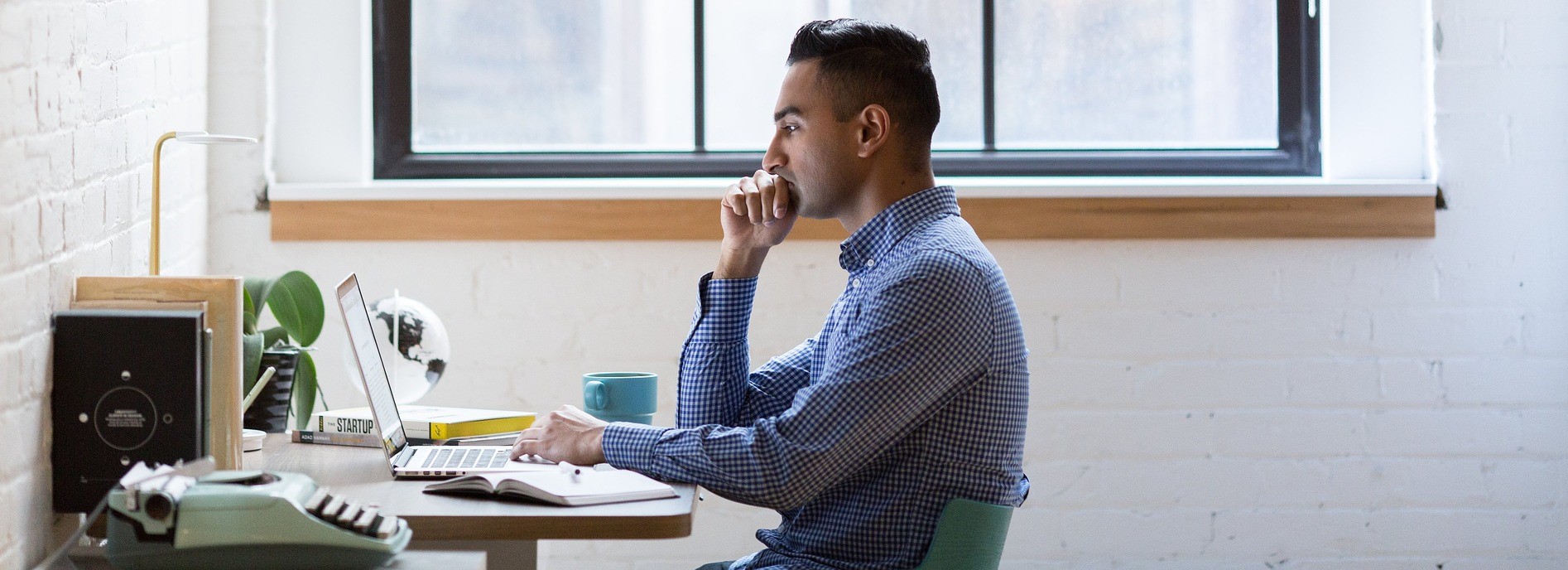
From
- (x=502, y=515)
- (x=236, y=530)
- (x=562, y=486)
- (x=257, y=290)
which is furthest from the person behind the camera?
(x=257, y=290)

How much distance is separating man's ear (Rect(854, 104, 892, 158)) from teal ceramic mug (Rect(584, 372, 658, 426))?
0.39 m

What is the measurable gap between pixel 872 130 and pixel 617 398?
462mm

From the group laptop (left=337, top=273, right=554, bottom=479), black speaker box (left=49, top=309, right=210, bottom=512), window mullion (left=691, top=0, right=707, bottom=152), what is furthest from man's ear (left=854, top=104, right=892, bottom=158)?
window mullion (left=691, top=0, right=707, bottom=152)

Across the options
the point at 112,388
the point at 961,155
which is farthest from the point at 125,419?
the point at 961,155

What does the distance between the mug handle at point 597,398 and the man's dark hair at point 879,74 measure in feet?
1.48

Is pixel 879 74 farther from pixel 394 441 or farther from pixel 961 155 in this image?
pixel 961 155

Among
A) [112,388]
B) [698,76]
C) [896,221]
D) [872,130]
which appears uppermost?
[698,76]

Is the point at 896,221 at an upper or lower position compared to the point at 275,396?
upper

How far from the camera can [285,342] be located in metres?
1.88

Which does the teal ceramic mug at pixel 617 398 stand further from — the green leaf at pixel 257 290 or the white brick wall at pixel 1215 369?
the white brick wall at pixel 1215 369

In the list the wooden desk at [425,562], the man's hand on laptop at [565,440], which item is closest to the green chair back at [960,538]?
the man's hand on laptop at [565,440]

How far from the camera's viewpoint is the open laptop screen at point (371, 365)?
1.51 meters

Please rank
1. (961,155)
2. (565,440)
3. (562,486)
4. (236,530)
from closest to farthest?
1. (236,530)
2. (562,486)
3. (565,440)
4. (961,155)

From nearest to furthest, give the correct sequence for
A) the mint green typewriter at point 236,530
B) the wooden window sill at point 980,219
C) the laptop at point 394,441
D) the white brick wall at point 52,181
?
the mint green typewriter at point 236,530
the white brick wall at point 52,181
the laptop at point 394,441
the wooden window sill at point 980,219
